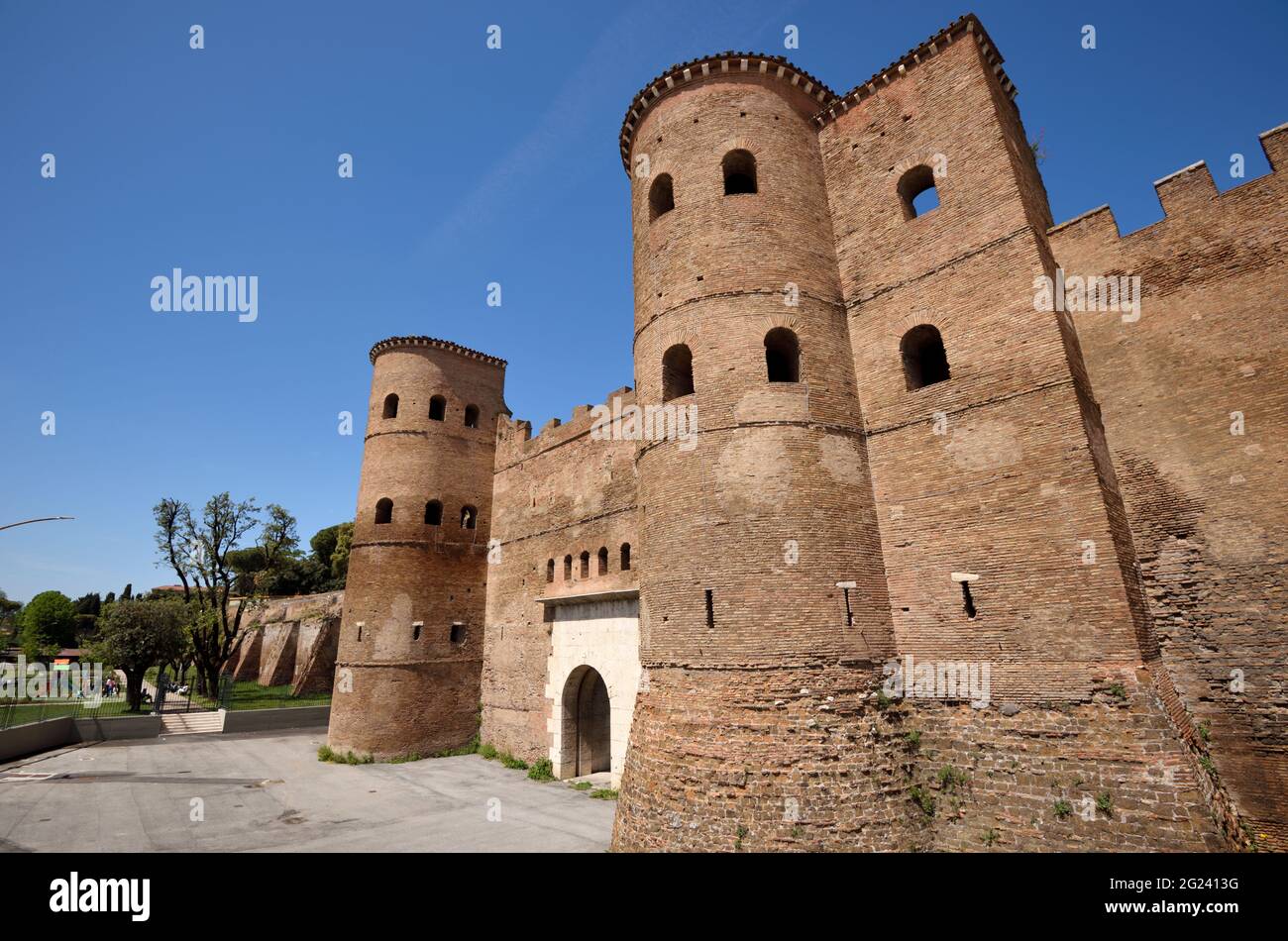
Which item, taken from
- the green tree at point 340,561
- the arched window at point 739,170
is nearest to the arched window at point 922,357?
the arched window at point 739,170

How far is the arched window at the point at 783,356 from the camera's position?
1117 cm

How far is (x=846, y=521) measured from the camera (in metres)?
10.0

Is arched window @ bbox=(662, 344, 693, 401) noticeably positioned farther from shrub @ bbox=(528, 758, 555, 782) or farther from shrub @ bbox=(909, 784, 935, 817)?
shrub @ bbox=(528, 758, 555, 782)

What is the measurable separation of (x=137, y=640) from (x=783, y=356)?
3270 centimetres

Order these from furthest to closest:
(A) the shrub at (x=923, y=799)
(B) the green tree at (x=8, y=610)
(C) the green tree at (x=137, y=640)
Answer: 1. (B) the green tree at (x=8, y=610)
2. (C) the green tree at (x=137, y=640)
3. (A) the shrub at (x=923, y=799)

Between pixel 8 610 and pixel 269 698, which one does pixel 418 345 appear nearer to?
pixel 269 698

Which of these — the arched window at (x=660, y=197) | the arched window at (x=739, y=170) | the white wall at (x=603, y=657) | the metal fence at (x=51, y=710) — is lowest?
the metal fence at (x=51, y=710)

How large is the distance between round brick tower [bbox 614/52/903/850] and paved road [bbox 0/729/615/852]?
357cm

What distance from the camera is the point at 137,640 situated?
2905cm

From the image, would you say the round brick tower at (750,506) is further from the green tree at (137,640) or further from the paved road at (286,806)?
the green tree at (137,640)

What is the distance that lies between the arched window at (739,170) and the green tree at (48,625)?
67.7 meters

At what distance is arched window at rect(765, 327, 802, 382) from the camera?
11167mm

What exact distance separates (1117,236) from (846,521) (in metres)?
6.29

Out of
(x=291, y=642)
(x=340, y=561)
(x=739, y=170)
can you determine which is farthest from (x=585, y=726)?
(x=340, y=561)
